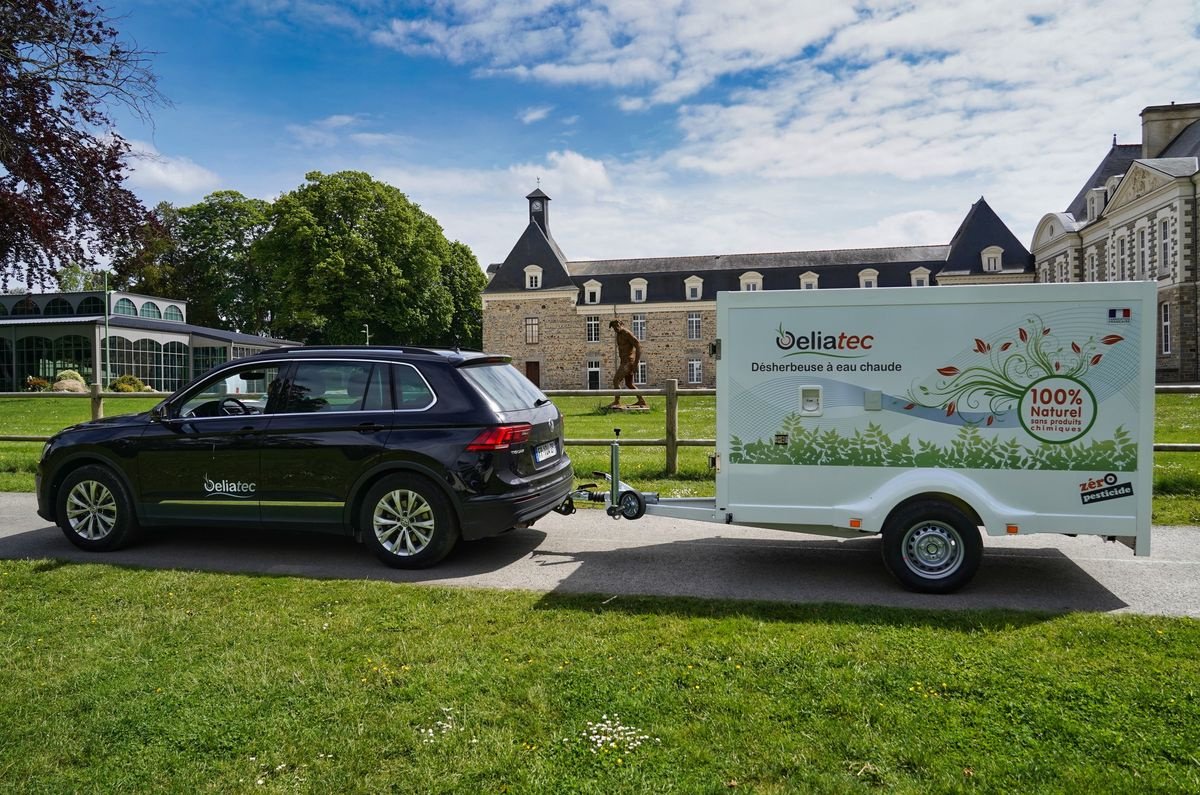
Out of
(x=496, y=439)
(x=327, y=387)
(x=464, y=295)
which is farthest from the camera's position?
(x=464, y=295)

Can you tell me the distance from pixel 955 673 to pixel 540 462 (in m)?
3.83

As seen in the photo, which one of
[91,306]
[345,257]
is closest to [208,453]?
[345,257]

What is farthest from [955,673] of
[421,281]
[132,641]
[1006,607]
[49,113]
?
[421,281]

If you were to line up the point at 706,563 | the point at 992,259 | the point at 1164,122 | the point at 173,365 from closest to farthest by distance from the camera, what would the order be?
the point at 706,563, the point at 1164,122, the point at 173,365, the point at 992,259

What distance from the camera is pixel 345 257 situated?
4628 centimetres

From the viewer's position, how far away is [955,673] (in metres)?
3.94

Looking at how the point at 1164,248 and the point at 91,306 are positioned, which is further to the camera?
the point at 91,306

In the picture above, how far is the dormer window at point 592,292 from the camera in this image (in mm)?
60094

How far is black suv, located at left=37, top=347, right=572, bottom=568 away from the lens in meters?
6.27

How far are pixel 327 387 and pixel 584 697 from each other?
163 inches

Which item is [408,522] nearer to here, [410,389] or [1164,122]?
[410,389]

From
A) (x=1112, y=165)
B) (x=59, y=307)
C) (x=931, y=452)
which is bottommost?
(x=931, y=452)

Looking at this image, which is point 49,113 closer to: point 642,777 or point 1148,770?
point 642,777

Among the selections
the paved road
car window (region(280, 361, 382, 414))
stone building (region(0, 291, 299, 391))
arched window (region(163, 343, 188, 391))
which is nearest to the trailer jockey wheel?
the paved road
